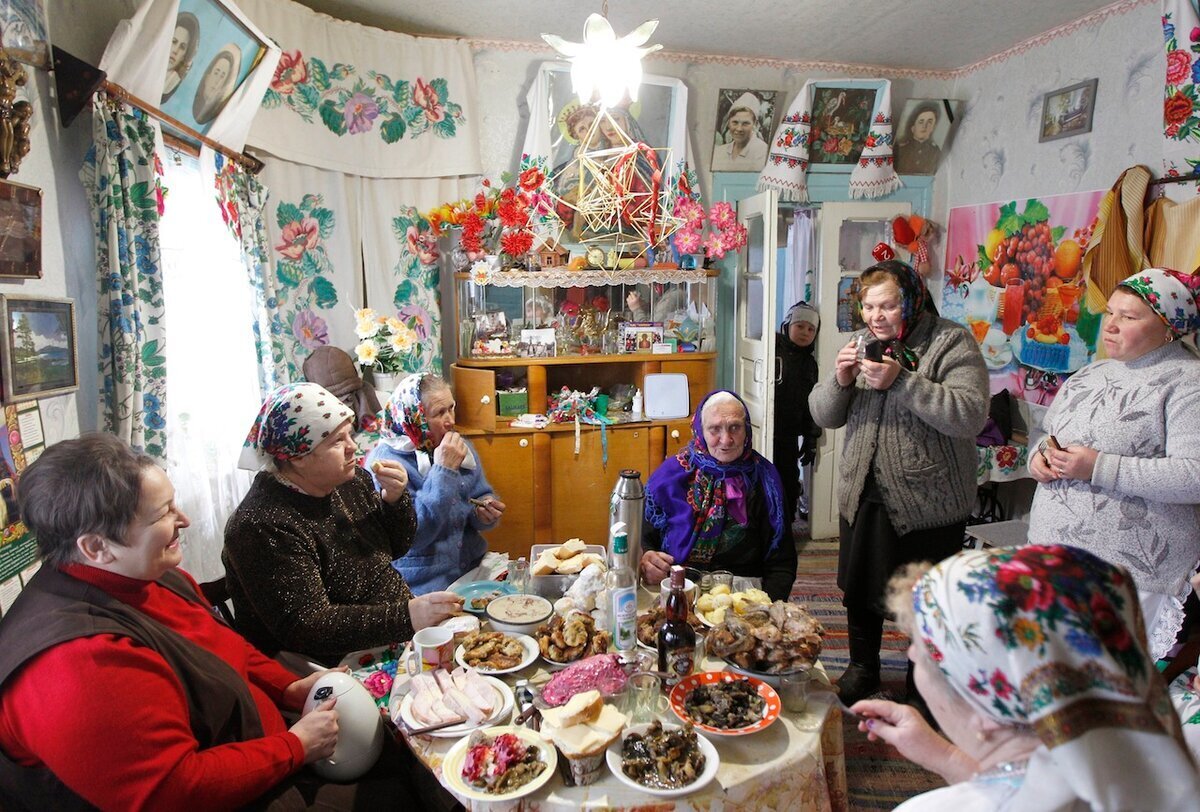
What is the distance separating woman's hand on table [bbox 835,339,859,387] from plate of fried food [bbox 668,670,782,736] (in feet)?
4.27

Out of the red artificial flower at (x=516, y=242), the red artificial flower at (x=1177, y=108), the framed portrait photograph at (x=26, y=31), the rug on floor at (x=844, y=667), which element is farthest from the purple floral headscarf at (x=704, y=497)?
the red artificial flower at (x=1177, y=108)

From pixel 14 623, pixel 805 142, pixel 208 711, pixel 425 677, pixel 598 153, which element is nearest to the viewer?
pixel 14 623

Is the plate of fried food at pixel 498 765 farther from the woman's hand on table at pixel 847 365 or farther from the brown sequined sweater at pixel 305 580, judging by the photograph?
the woman's hand on table at pixel 847 365

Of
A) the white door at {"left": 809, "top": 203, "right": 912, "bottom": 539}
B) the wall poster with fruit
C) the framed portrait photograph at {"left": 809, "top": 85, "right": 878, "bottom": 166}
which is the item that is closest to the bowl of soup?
the white door at {"left": 809, "top": 203, "right": 912, "bottom": 539}

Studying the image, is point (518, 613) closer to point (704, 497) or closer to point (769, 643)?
point (769, 643)

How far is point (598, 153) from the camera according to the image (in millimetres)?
4203

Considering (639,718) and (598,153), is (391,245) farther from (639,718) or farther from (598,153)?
(639,718)

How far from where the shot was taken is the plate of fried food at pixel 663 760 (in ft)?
4.40

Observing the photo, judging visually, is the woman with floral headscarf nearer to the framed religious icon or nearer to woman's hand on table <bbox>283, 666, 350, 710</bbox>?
woman's hand on table <bbox>283, 666, 350, 710</bbox>

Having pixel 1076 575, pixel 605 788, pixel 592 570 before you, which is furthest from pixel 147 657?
pixel 1076 575

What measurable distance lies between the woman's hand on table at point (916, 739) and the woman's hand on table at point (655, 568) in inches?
36.2

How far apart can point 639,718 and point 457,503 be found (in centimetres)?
127

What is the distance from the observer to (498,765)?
1.37 metres

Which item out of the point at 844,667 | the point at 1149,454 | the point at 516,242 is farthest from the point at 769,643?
the point at 516,242
